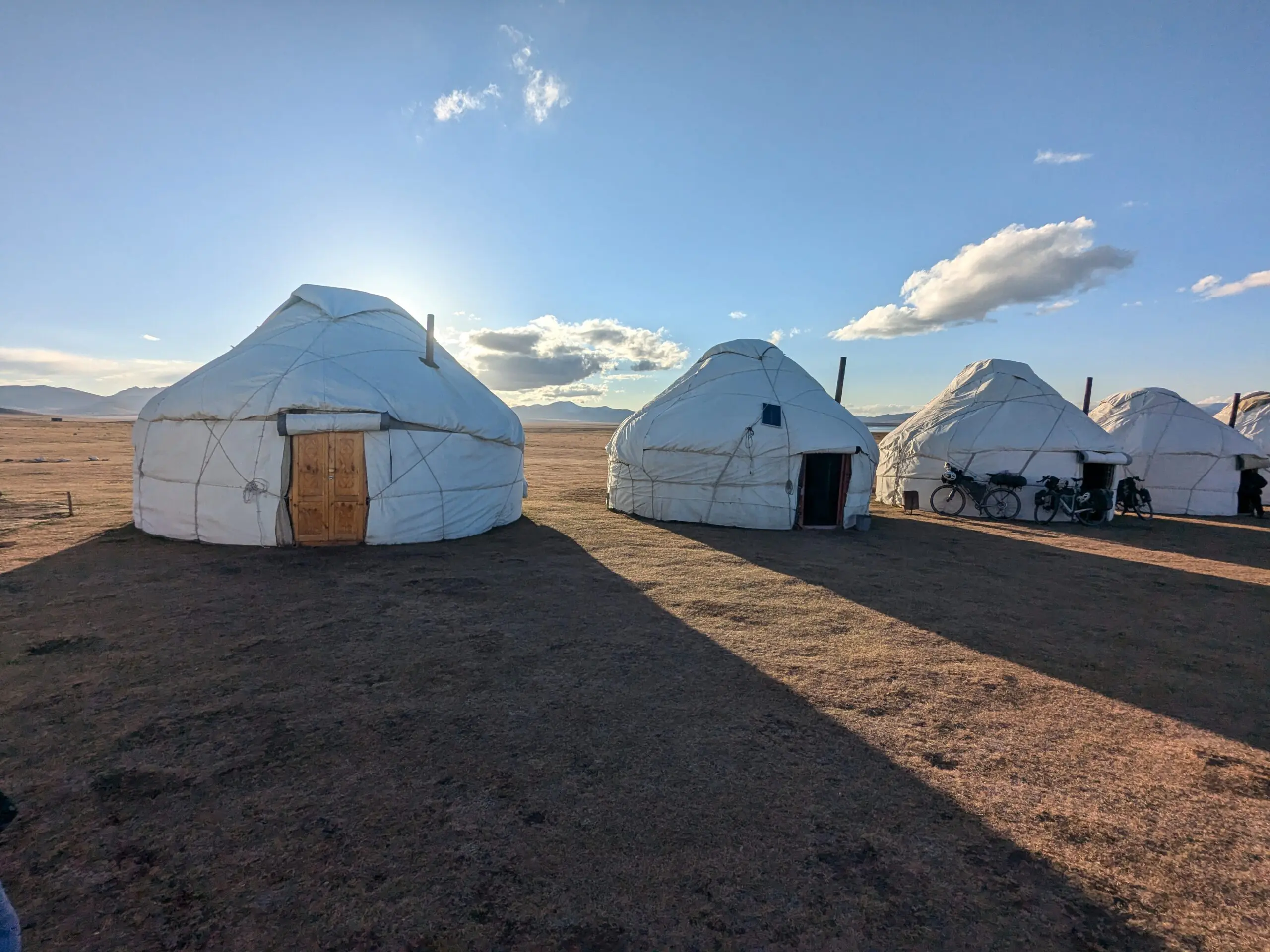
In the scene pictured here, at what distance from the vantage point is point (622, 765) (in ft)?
10.5

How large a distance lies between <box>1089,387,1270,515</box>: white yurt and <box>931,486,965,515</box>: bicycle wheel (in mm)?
5803

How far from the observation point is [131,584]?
6277mm

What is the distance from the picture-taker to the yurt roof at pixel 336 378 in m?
8.49

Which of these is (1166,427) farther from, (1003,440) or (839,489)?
(839,489)

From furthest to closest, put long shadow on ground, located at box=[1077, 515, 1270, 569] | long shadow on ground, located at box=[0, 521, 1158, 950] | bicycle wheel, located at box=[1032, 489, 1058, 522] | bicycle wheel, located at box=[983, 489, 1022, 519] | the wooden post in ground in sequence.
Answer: the wooden post in ground
bicycle wheel, located at box=[983, 489, 1022, 519]
bicycle wheel, located at box=[1032, 489, 1058, 522]
long shadow on ground, located at box=[1077, 515, 1270, 569]
long shadow on ground, located at box=[0, 521, 1158, 950]

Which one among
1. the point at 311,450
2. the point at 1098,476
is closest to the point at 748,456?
the point at 311,450

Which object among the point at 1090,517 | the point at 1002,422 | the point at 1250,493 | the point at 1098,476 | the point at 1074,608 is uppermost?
the point at 1002,422

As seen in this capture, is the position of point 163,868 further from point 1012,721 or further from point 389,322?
point 389,322

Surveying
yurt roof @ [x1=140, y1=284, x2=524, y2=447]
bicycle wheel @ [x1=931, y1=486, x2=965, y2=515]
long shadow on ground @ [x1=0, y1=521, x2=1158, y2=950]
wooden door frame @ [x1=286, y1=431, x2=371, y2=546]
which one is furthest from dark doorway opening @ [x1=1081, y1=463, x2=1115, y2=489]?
wooden door frame @ [x1=286, y1=431, x2=371, y2=546]

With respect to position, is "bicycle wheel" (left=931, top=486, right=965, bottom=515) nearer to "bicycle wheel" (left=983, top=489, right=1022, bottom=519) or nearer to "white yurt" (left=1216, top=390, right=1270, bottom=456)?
"bicycle wheel" (left=983, top=489, right=1022, bottom=519)

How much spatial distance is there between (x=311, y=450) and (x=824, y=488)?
10.1 m

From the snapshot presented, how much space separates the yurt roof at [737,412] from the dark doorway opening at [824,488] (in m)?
0.51

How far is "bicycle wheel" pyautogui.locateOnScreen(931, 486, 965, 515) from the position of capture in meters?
13.9

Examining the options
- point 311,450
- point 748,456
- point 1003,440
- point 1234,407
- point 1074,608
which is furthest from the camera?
point 1234,407
